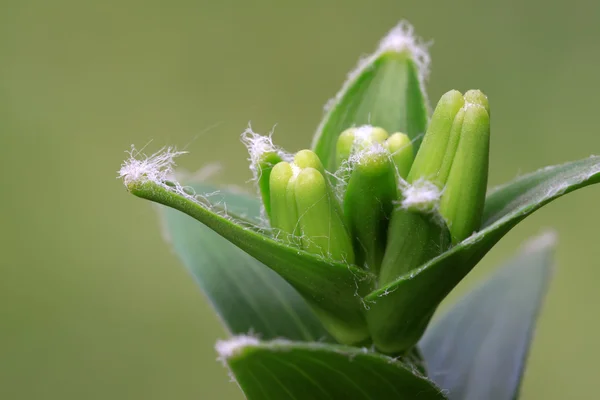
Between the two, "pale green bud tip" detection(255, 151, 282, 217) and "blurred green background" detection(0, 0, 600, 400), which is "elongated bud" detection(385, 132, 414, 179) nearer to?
"pale green bud tip" detection(255, 151, 282, 217)

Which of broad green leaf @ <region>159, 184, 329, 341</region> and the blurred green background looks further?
the blurred green background

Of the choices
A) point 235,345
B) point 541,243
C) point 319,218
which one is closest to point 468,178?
point 319,218

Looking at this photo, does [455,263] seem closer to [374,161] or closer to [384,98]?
[374,161]

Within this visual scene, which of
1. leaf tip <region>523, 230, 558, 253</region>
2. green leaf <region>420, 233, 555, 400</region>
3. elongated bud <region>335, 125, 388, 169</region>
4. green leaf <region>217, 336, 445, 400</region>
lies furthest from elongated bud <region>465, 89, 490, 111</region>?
leaf tip <region>523, 230, 558, 253</region>

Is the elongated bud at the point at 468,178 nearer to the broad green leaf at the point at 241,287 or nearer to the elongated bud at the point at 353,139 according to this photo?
the elongated bud at the point at 353,139

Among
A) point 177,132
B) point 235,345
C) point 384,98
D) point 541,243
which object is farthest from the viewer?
point 177,132

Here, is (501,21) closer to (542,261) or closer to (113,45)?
(113,45)
